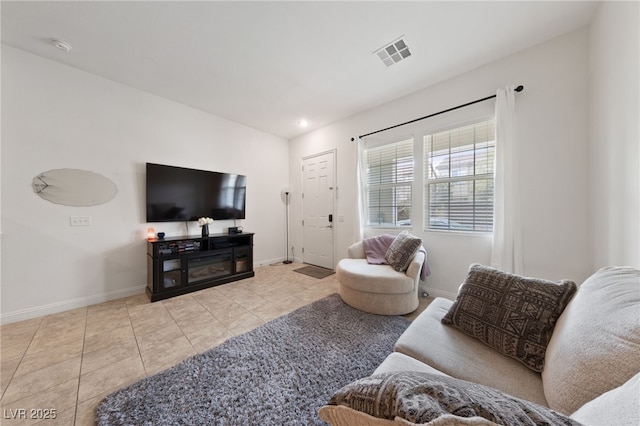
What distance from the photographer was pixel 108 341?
74.1 inches

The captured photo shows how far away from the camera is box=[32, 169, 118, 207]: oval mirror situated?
92.6 inches

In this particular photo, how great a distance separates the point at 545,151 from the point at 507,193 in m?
0.51

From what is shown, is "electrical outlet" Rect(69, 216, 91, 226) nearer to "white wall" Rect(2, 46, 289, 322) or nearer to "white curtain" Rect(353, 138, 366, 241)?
"white wall" Rect(2, 46, 289, 322)

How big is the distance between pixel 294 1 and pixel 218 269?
11.0ft

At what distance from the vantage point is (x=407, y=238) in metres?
2.58

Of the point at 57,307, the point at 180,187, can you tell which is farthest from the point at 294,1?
the point at 57,307

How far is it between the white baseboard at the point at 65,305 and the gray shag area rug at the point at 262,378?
1.95 m

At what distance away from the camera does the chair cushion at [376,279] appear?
2252 mm

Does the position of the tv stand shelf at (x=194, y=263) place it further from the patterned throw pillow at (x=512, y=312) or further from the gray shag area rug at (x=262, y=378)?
the patterned throw pillow at (x=512, y=312)

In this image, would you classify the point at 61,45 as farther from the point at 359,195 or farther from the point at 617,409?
the point at 617,409

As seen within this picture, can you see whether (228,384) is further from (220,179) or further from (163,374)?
(220,179)

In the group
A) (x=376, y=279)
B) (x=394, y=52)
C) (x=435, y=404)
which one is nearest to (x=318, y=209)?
(x=376, y=279)

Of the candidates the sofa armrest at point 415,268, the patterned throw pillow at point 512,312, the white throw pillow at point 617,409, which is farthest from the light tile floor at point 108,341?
the white throw pillow at point 617,409

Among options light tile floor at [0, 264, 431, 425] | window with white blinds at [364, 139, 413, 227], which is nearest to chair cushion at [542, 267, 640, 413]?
light tile floor at [0, 264, 431, 425]
